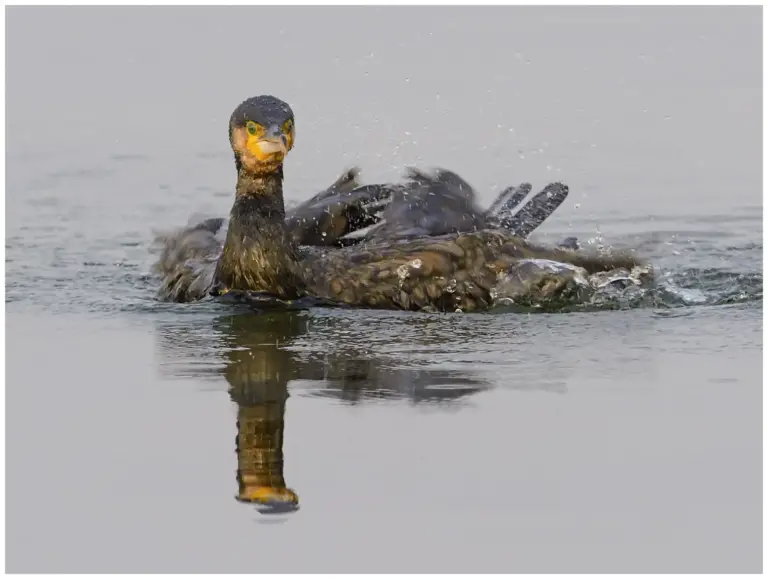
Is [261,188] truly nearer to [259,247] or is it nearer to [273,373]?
[259,247]

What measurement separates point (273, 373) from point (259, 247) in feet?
5.23

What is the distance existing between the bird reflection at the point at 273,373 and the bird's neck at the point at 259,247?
249 millimetres

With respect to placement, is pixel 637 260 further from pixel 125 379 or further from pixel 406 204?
pixel 125 379

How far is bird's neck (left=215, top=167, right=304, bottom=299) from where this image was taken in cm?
939

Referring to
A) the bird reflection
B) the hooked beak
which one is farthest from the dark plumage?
the bird reflection

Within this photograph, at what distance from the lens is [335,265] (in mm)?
9422

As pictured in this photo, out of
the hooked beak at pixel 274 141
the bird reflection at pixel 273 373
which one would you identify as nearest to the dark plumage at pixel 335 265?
the hooked beak at pixel 274 141

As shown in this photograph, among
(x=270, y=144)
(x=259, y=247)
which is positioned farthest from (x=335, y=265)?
(x=270, y=144)

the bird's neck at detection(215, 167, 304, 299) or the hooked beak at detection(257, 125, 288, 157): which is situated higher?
the hooked beak at detection(257, 125, 288, 157)

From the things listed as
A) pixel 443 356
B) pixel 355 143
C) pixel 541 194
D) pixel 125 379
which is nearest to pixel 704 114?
pixel 355 143

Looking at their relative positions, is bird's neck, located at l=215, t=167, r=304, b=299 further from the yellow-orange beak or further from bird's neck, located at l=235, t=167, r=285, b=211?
the yellow-orange beak

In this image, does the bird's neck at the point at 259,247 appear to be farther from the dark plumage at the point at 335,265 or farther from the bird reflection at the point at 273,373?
the bird reflection at the point at 273,373

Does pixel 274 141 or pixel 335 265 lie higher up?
pixel 274 141

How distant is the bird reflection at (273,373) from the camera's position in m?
6.54
